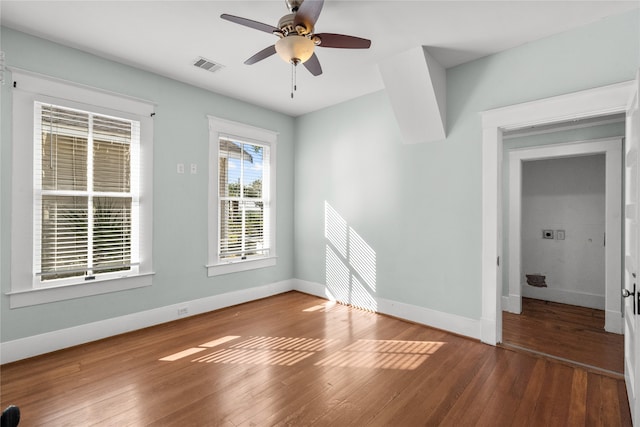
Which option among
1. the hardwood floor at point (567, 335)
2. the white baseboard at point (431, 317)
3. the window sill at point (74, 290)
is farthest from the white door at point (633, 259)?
the window sill at point (74, 290)

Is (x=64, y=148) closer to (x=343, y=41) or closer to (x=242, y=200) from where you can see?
(x=242, y=200)

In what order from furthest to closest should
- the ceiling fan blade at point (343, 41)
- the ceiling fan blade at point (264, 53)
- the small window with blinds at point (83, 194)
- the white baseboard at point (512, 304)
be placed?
the white baseboard at point (512, 304)
the small window with blinds at point (83, 194)
the ceiling fan blade at point (264, 53)
the ceiling fan blade at point (343, 41)

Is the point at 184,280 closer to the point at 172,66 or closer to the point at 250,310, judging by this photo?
the point at 250,310

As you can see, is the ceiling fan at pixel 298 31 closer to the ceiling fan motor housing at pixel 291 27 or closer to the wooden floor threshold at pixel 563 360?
the ceiling fan motor housing at pixel 291 27

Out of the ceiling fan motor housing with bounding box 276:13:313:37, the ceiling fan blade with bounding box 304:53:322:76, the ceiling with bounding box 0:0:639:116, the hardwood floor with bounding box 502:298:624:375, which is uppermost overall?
the ceiling with bounding box 0:0:639:116

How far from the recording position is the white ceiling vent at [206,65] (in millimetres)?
3344

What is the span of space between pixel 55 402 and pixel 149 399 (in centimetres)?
66

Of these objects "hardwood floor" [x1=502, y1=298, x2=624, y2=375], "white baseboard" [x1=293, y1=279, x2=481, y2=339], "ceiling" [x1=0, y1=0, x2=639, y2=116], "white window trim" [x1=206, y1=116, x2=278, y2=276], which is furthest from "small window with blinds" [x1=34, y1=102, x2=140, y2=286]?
"hardwood floor" [x1=502, y1=298, x2=624, y2=375]

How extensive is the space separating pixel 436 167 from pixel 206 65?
9.45 feet

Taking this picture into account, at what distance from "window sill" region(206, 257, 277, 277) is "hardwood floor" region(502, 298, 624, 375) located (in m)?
3.30

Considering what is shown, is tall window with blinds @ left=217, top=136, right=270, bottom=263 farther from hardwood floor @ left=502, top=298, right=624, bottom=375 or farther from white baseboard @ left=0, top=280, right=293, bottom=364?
hardwood floor @ left=502, top=298, right=624, bottom=375

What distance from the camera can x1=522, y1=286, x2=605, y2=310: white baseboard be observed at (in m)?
4.42

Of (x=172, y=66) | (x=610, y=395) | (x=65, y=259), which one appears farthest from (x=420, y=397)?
(x=172, y=66)

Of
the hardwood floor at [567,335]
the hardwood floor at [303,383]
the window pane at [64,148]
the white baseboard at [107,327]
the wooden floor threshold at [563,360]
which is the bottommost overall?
the hardwood floor at [303,383]
